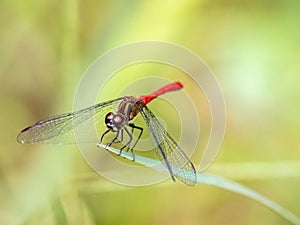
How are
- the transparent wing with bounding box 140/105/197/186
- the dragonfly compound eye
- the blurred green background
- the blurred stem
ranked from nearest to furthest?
the transparent wing with bounding box 140/105/197/186 → the dragonfly compound eye → the blurred green background → the blurred stem

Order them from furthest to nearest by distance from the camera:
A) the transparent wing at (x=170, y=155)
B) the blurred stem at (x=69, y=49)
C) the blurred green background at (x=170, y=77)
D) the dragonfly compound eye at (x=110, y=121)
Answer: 1. the blurred stem at (x=69, y=49)
2. the blurred green background at (x=170, y=77)
3. the dragonfly compound eye at (x=110, y=121)
4. the transparent wing at (x=170, y=155)

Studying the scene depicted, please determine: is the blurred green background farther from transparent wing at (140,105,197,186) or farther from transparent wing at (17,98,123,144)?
transparent wing at (140,105,197,186)

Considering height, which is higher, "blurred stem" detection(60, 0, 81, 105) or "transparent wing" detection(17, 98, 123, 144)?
"blurred stem" detection(60, 0, 81, 105)

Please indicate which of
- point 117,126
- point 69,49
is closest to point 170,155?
point 117,126

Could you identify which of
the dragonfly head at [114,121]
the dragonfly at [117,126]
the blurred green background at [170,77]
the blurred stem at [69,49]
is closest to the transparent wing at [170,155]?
the dragonfly at [117,126]

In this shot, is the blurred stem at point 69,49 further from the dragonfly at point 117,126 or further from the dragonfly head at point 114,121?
the dragonfly head at point 114,121

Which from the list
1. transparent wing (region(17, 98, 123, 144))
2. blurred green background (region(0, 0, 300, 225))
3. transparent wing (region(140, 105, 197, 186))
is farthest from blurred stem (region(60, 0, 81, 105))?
transparent wing (region(140, 105, 197, 186))
